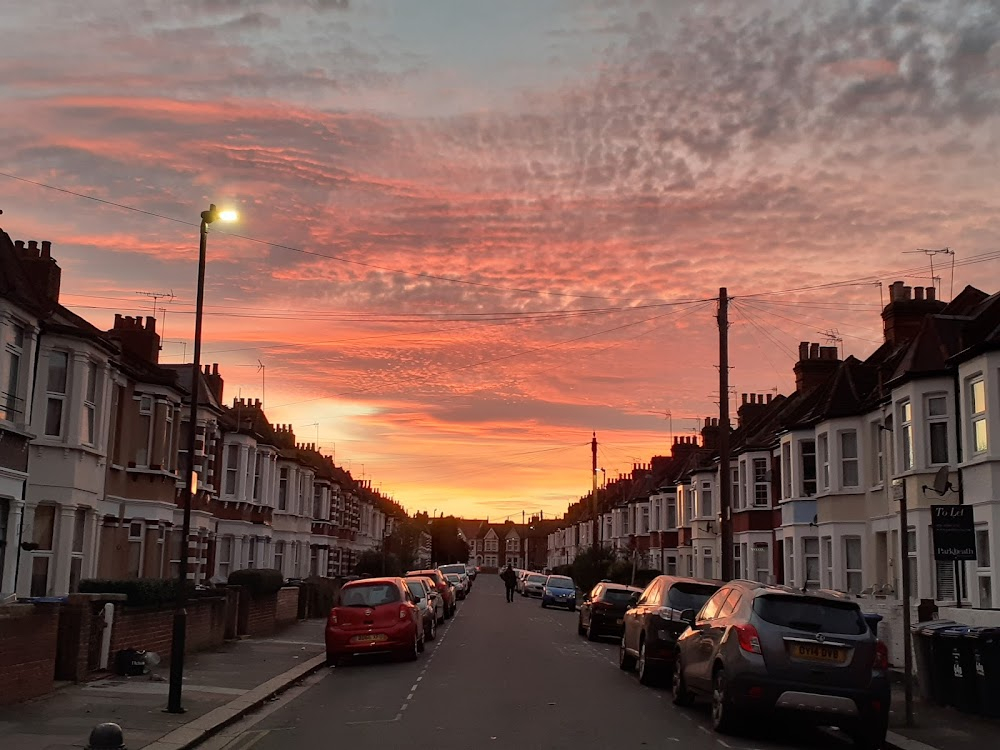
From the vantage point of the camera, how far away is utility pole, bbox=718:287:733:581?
27703mm

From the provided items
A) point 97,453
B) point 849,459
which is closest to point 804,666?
point 97,453

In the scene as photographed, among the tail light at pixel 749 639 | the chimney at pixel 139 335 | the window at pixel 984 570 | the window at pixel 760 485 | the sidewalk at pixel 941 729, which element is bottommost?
the sidewalk at pixel 941 729

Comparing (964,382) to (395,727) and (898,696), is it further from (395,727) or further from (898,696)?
(395,727)

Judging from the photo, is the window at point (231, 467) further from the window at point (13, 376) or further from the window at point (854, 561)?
the window at point (854, 561)

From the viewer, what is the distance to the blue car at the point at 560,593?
5400cm

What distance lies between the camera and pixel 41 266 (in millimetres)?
25094

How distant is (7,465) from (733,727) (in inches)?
544

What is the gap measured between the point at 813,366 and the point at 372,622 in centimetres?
2269

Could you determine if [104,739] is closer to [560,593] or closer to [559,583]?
[560,593]

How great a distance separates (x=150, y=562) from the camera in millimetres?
29109

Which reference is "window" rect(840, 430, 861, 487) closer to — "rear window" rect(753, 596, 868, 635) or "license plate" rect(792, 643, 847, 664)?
"rear window" rect(753, 596, 868, 635)

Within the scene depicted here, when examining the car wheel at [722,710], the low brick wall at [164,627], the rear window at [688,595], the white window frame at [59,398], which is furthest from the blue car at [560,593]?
the car wheel at [722,710]

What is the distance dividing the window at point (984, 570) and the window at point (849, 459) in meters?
8.32

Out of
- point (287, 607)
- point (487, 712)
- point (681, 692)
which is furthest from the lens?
point (287, 607)
